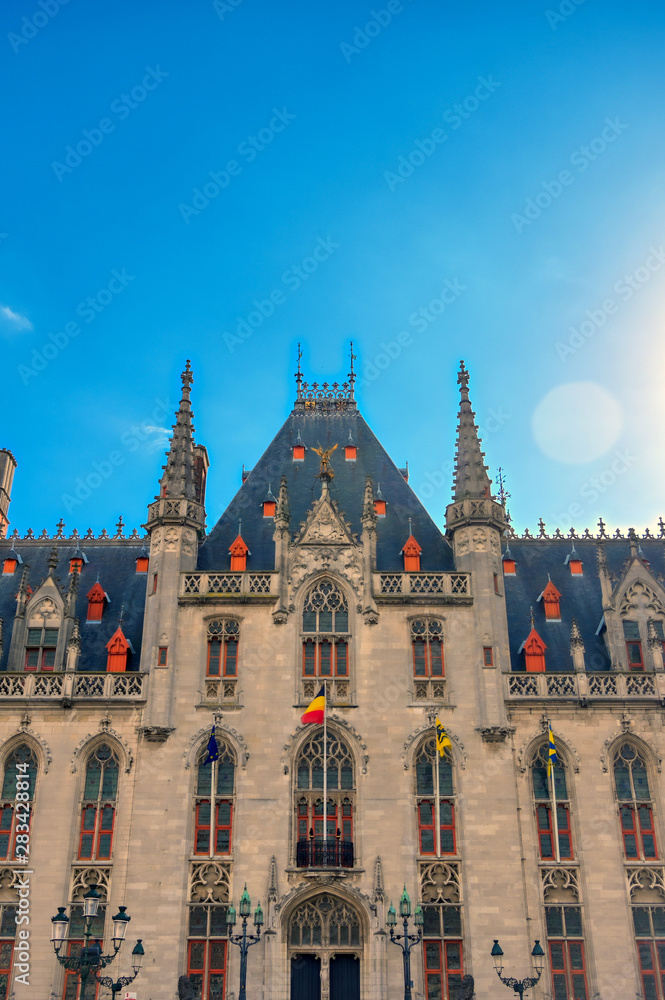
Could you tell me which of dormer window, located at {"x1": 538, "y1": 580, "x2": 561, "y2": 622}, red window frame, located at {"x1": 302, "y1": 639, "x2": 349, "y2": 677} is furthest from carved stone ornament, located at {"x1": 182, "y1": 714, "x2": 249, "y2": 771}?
dormer window, located at {"x1": 538, "y1": 580, "x2": 561, "y2": 622}

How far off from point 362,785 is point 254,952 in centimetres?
682

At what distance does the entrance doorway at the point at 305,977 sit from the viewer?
32.5 m

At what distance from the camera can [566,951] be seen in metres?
33.1

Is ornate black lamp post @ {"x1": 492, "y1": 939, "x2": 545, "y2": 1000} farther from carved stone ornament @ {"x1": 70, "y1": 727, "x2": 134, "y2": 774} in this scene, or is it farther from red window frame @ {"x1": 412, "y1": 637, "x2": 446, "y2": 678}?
carved stone ornament @ {"x1": 70, "y1": 727, "x2": 134, "y2": 774}

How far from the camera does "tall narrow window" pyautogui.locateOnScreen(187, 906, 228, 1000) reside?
3234 centimetres

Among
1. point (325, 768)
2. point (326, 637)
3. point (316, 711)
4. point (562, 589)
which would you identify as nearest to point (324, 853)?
point (325, 768)

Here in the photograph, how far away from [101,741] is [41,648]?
525cm

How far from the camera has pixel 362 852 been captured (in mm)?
33750

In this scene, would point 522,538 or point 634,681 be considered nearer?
point 634,681

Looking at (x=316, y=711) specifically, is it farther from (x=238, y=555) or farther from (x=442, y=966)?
(x=442, y=966)

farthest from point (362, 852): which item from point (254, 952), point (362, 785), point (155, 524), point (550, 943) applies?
point (155, 524)

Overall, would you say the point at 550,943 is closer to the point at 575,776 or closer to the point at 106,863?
the point at 575,776

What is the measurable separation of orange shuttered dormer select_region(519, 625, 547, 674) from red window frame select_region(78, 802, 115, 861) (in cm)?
1724

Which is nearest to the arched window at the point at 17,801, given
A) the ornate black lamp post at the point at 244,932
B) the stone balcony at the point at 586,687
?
the ornate black lamp post at the point at 244,932
